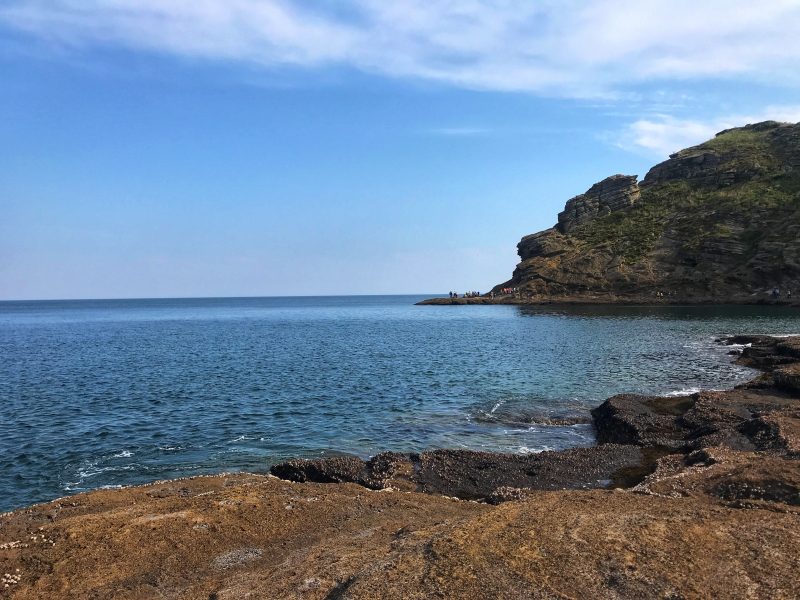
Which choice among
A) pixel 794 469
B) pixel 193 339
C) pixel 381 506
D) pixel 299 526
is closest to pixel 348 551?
pixel 299 526

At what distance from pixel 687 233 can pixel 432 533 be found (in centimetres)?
12666

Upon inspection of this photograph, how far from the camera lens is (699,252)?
11269cm

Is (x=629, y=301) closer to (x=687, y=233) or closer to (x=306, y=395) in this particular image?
(x=687, y=233)

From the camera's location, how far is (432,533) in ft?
32.1

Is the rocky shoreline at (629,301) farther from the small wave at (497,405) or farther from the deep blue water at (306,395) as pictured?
the small wave at (497,405)

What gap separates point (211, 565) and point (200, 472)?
11.0m

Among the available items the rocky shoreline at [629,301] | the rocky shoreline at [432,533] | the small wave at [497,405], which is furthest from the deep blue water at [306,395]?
the rocky shoreline at [629,301]

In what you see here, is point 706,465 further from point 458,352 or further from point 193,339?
point 193,339

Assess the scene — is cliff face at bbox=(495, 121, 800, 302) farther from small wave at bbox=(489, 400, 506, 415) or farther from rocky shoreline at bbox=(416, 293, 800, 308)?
small wave at bbox=(489, 400, 506, 415)

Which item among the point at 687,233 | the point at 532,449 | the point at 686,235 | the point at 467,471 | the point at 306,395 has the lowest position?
the point at 532,449

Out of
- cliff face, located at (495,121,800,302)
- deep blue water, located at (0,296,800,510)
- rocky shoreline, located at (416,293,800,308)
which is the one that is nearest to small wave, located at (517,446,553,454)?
deep blue water, located at (0,296,800,510)

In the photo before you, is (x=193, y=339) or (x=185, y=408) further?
(x=193, y=339)

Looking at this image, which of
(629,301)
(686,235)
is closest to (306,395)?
(629,301)

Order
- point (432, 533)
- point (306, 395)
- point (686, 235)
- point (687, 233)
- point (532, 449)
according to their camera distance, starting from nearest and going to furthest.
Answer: point (432, 533) → point (532, 449) → point (306, 395) → point (686, 235) → point (687, 233)
